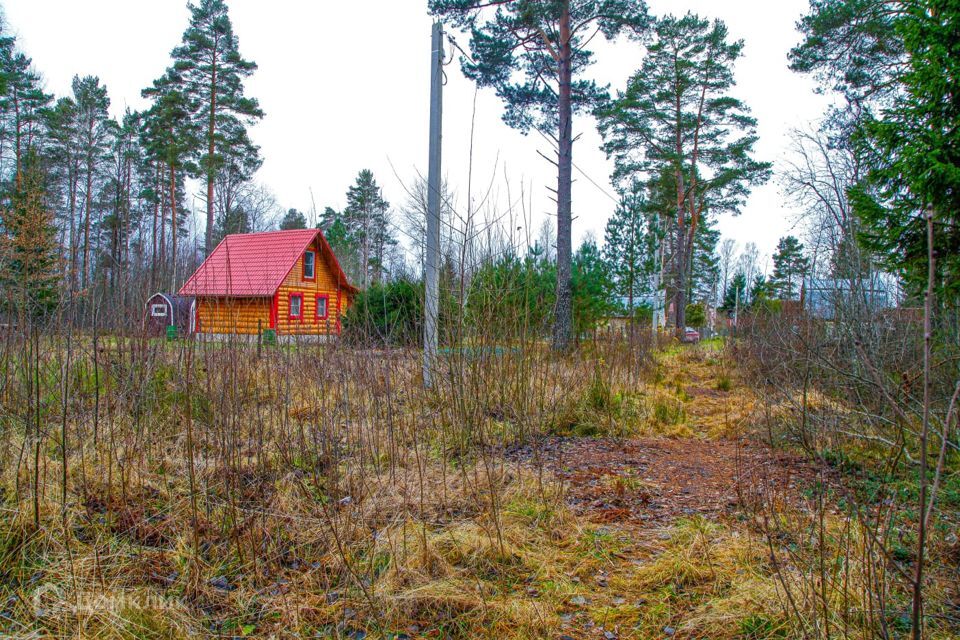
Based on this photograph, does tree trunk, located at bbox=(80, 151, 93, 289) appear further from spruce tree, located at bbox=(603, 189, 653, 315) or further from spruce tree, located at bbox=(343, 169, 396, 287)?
spruce tree, located at bbox=(603, 189, 653, 315)

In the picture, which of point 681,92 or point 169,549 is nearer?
point 169,549

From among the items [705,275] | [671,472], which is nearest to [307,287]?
[671,472]

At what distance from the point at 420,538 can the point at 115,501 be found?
205cm

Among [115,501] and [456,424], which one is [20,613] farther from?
[456,424]

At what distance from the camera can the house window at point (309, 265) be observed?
1830 centimetres

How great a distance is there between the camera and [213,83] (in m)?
18.2

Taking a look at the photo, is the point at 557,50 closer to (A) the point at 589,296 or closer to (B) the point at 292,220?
(A) the point at 589,296

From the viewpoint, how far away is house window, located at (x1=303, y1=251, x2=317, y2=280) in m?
18.3

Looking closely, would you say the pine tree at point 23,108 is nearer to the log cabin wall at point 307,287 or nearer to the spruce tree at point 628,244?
the log cabin wall at point 307,287

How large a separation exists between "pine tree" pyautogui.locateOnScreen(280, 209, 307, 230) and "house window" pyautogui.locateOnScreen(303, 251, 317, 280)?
738 inches

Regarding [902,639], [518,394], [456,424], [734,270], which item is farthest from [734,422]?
[734,270]

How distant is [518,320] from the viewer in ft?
13.9

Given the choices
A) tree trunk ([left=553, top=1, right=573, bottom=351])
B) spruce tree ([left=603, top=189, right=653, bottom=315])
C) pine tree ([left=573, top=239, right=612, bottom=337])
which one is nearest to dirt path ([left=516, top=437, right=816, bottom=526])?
pine tree ([left=573, top=239, right=612, bottom=337])

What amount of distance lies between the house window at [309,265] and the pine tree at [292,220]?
1874 centimetres
